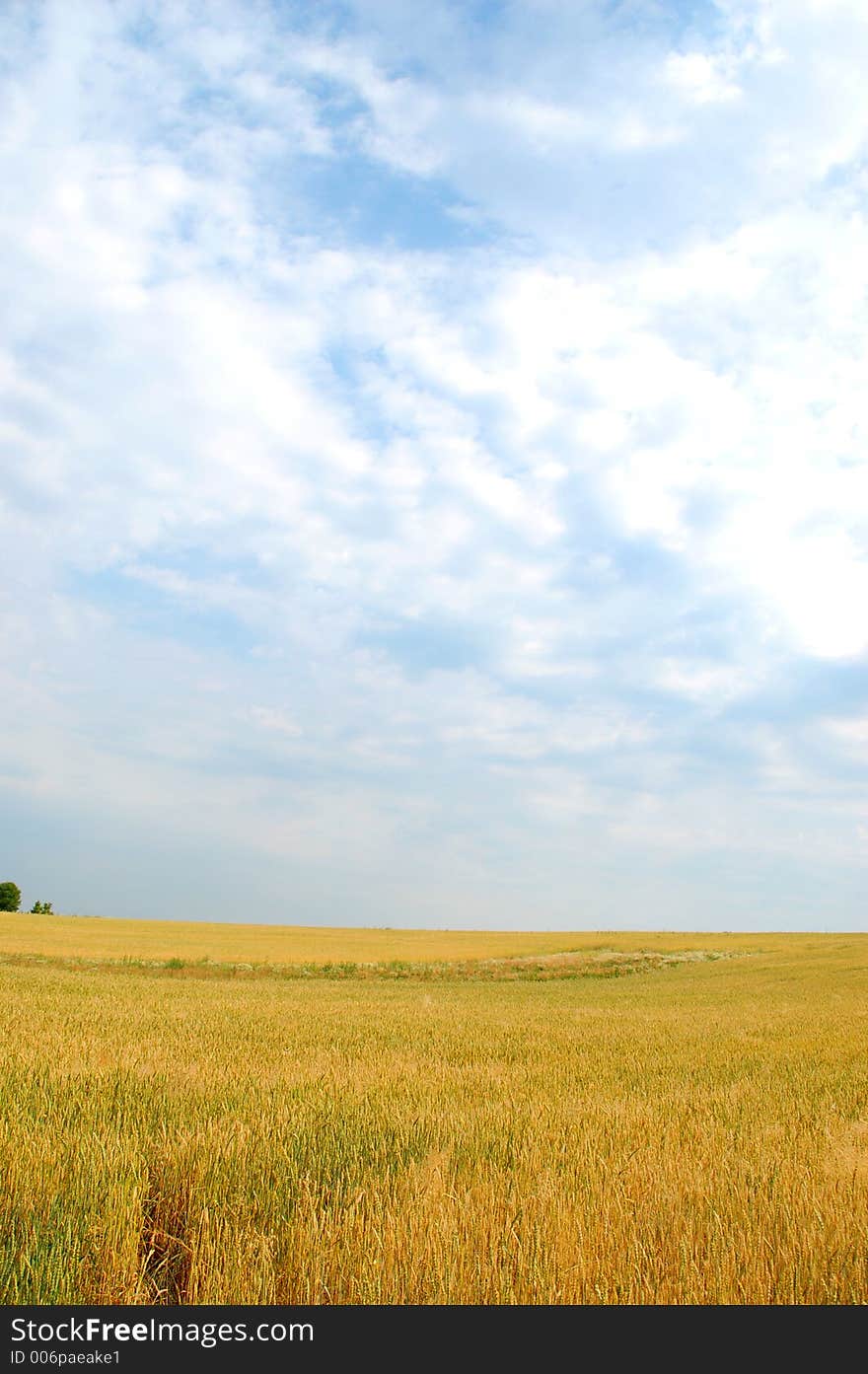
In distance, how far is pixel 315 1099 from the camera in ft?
23.3

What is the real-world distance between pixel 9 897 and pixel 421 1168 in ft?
501

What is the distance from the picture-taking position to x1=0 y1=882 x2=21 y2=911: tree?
5285 inches

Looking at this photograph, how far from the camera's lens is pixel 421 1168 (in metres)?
5.17

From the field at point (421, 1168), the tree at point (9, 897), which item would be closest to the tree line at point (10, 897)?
the tree at point (9, 897)

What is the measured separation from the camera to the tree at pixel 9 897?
134250mm

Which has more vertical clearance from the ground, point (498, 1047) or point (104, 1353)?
point (104, 1353)

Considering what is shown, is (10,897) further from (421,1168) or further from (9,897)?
(421,1168)

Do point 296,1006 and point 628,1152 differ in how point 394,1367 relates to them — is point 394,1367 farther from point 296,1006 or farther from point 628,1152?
point 296,1006

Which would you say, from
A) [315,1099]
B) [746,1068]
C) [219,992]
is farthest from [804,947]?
[315,1099]

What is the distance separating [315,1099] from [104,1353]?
4.31m

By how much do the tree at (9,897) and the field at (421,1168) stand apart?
141 metres

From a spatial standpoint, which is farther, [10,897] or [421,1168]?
[10,897]

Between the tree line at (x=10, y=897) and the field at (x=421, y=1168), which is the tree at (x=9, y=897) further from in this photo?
the field at (x=421, y=1168)

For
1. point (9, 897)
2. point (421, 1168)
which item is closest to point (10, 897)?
point (9, 897)
